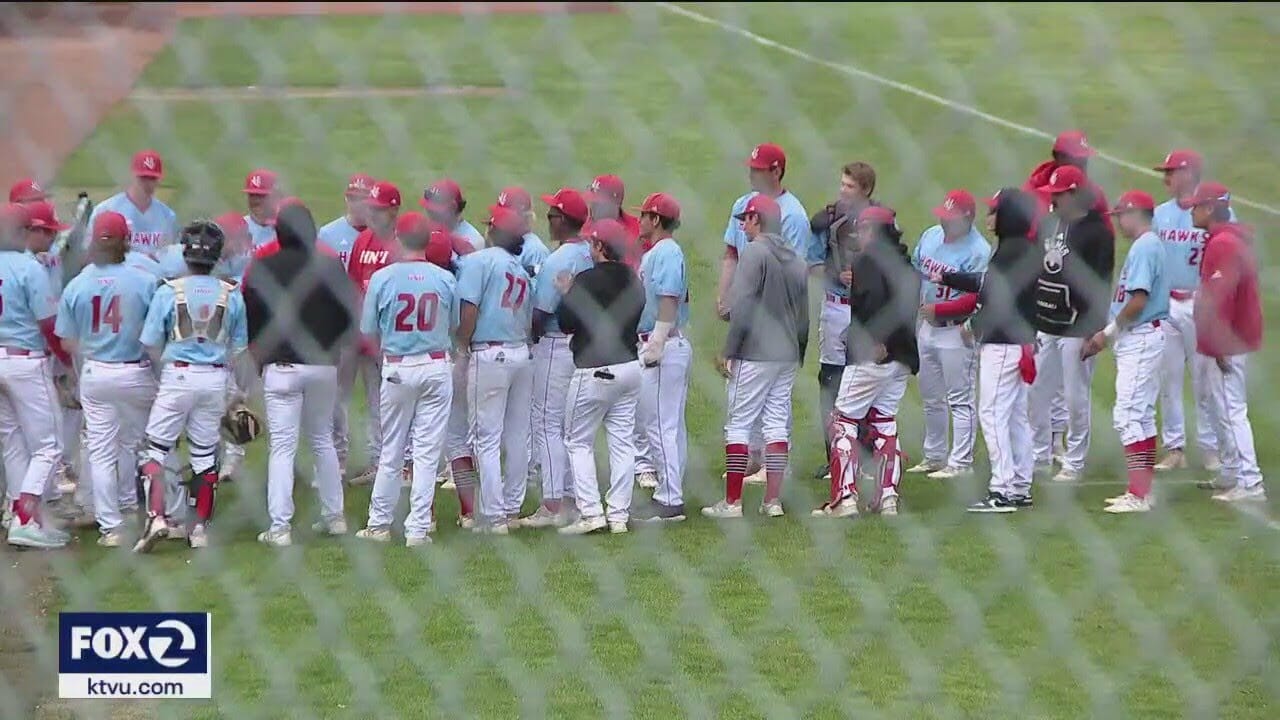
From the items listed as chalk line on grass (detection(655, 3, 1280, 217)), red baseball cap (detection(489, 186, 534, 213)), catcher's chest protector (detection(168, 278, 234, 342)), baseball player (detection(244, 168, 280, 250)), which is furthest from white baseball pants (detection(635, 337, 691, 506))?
chalk line on grass (detection(655, 3, 1280, 217))

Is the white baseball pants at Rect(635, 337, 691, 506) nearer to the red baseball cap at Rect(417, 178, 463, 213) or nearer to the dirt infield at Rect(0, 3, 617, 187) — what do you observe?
the red baseball cap at Rect(417, 178, 463, 213)

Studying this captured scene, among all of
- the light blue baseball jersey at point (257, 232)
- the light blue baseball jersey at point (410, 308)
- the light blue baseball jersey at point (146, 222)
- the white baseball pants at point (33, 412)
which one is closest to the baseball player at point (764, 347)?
the light blue baseball jersey at point (410, 308)

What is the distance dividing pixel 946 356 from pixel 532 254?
7.32 ft

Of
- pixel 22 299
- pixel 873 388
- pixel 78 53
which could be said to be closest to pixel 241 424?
pixel 22 299

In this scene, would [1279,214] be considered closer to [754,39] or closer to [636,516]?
[754,39]

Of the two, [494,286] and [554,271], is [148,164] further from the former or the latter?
[554,271]

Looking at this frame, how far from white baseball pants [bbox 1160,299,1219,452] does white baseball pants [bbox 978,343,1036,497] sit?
87 centimetres

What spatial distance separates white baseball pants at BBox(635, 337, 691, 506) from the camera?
8.43 metres

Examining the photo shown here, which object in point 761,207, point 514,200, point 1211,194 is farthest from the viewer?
point 514,200

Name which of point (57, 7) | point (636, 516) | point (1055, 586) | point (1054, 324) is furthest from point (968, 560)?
point (57, 7)

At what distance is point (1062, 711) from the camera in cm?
601

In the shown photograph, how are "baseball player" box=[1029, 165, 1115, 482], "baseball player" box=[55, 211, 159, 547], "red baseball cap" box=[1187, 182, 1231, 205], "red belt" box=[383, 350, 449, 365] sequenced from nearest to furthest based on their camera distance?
"red baseball cap" box=[1187, 182, 1231, 205], "baseball player" box=[1029, 165, 1115, 482], "baseball player" box=[55, 211, 159, 547], "red belt" box=[383, 350, 449, 365]

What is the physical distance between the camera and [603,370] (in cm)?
791

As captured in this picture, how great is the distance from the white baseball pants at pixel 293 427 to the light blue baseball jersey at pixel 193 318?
32cm
